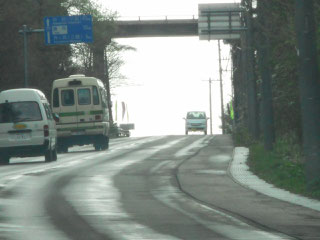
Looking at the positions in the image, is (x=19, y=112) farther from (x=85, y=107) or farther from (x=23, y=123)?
(x=85, y=107)

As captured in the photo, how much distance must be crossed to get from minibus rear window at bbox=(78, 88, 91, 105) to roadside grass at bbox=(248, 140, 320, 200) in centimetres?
1229

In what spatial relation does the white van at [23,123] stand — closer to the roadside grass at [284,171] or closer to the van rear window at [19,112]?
the van rear window at [19,112]

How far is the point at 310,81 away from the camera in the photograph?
16.0 meters

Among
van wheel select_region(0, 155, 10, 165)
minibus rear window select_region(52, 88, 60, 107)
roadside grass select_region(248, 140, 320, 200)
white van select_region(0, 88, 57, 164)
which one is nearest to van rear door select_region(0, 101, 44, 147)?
white van select_region(0, 88, 57, 164)

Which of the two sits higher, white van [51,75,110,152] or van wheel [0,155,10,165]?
white van [51,75,110,152]

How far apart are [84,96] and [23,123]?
9719 millimetres

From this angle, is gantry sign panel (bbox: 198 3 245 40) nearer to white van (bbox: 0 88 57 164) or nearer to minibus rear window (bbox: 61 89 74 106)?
minibus rear window (bbox: 61 89 74 106)

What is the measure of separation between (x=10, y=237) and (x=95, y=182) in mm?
8772

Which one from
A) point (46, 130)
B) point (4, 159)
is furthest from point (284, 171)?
point (4, 159)

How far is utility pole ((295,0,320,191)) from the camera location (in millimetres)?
15938

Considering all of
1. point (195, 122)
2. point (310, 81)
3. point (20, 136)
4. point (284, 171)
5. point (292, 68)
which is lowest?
point (195, 122)

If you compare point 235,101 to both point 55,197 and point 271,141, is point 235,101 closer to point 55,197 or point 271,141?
point 271,141

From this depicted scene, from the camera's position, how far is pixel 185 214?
41.7ft

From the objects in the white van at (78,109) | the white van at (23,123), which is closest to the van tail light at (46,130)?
the white van at (23,123)
